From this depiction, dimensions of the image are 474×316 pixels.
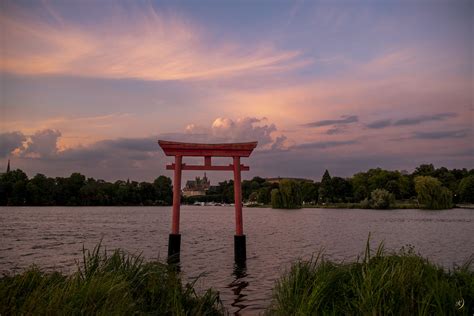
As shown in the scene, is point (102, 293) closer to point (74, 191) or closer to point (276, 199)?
point (276, 199)

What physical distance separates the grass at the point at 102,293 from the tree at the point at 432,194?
92.2 meters

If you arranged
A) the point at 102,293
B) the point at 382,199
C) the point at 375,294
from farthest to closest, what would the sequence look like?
the point at 382,199 → the point at 375,294 → the point at 102,293

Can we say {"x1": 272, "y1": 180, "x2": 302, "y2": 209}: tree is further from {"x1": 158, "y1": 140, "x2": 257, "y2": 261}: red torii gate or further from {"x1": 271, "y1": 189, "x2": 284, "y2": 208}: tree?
{"x1": 158, "y1": 140, "x2": 257, "y2": 261}: red torii gate

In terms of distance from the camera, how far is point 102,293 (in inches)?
259

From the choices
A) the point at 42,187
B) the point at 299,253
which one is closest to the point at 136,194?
the point at 42,187

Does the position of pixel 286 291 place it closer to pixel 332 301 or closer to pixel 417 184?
pixel 332 301

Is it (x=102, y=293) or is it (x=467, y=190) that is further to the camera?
(x=467, y=190)

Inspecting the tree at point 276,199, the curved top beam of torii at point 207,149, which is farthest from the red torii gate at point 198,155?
the tree at point 276,199

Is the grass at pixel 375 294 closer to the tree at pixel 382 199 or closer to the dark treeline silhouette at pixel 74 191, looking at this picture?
the tree at pixel 382 199

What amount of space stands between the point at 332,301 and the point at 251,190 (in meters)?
190

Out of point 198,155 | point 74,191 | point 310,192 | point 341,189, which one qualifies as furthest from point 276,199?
point 198,155

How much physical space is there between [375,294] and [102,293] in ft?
13.6

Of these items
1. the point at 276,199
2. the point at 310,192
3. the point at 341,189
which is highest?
the point at 341,189

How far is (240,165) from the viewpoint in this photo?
1875 centimetres
